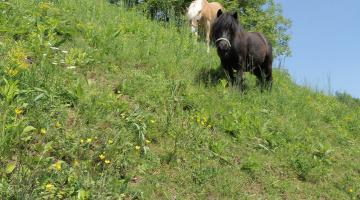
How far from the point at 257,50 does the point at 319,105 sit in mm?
2907

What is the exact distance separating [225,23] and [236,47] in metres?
0.56

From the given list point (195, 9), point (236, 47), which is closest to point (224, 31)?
point (236, 47)

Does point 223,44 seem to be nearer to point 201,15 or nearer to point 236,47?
point 236,47

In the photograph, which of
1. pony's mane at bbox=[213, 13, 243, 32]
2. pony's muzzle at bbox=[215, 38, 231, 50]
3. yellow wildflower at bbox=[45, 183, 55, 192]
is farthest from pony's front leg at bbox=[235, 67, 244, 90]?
yellow wildflower at bbox=[45, 183, 55, 192]

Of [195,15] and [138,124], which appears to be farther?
[195,15]

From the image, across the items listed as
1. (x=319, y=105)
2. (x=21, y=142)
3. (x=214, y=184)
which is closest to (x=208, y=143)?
(x=214, y=184)

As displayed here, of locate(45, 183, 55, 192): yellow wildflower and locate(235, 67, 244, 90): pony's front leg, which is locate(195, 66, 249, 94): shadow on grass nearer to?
locate(235, 67, 244, 90): pony's front leg

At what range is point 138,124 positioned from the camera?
5793 millimetres

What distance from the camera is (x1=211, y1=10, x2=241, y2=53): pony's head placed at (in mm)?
8164

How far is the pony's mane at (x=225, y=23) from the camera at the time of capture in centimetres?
829

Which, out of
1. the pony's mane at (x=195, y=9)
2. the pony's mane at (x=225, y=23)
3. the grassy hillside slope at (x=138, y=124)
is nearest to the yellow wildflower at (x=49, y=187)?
the grassy hillside slope at (x=138, y=124)

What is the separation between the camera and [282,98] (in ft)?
30.7

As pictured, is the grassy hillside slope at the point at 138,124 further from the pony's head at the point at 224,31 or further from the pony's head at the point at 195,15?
the pony's head at the point at 195,15

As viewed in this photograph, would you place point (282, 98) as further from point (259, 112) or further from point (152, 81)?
point (152, 81)
